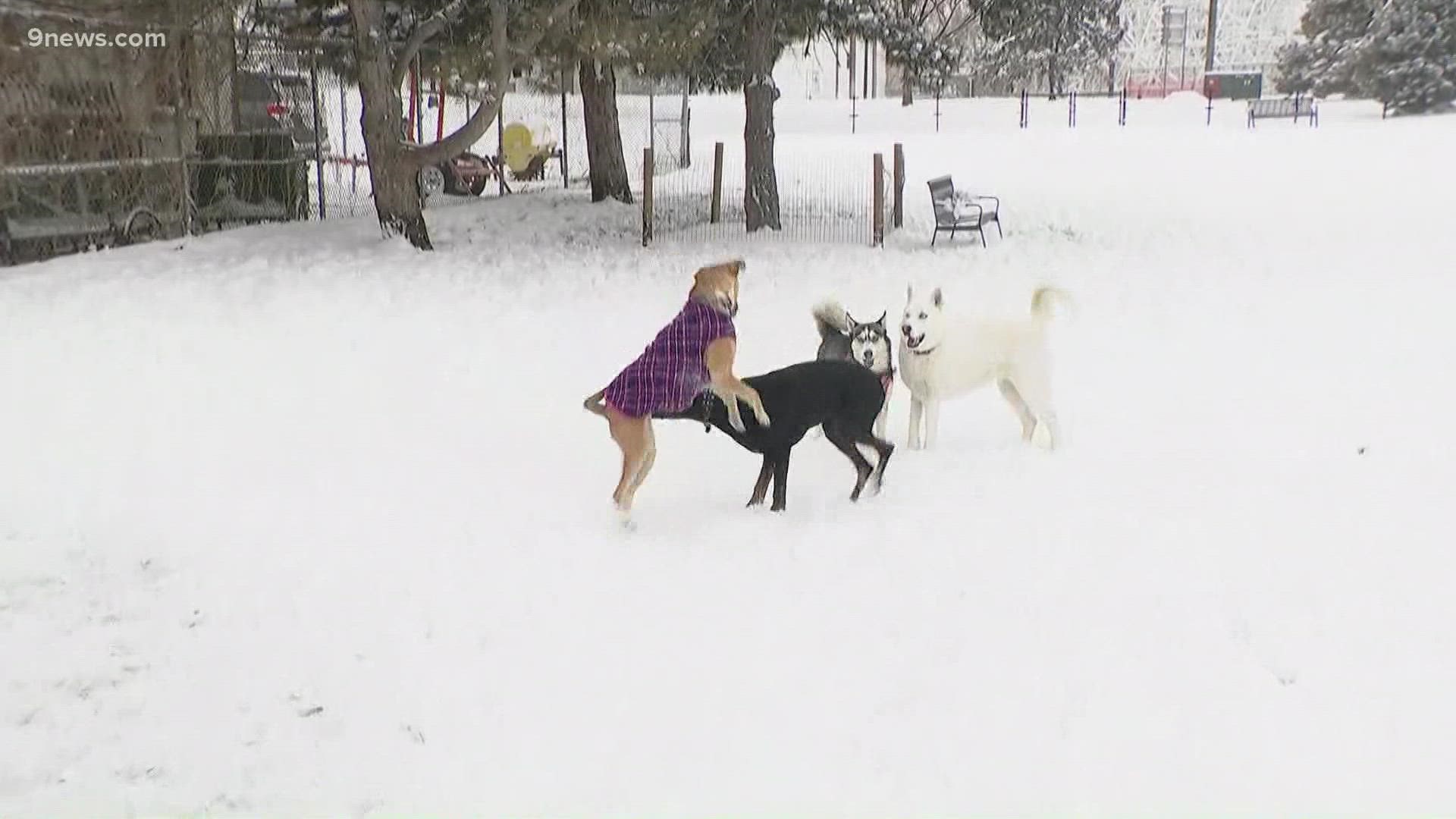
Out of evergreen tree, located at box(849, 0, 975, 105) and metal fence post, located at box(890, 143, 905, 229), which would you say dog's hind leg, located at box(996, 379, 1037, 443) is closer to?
metal fence post, located at box(890, 143, 905, 229)

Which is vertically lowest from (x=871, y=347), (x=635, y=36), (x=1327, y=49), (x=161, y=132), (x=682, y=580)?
(x=682, y=580)

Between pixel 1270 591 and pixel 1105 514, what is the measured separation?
105 cm

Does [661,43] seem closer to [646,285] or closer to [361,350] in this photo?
[646,285]

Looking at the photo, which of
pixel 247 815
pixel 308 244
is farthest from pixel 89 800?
pixel 308 244

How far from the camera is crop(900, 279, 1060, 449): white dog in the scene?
674cm

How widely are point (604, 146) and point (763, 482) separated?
13.5m

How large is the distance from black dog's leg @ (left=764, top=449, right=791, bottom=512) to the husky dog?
0.73 metres

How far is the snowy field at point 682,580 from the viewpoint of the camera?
386 centimetres

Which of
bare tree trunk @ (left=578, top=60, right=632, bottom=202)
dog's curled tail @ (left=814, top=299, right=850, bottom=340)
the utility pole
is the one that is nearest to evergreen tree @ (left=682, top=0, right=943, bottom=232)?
bare tree trunk @ (left=578, top=60, right=632, bottom=202)

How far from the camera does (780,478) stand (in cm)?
604

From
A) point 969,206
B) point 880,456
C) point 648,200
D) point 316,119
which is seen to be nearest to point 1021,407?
point 880,456

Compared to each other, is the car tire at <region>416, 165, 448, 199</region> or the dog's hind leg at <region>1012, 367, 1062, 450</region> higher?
the car tire at <region>416, 165, 448, 199</region>

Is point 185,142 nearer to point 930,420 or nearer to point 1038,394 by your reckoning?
point 930,420

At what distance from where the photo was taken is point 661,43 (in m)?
14.5
